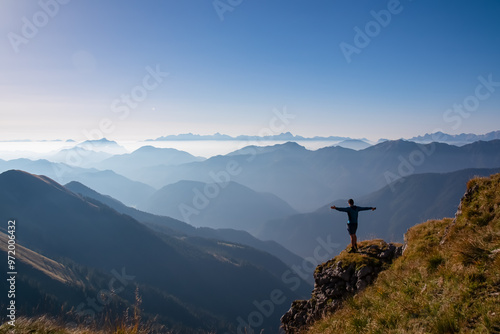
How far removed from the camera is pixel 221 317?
178375 mm

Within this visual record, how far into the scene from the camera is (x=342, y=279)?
15195 mm

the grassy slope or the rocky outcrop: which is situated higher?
the grassy slope

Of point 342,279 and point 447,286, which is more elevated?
point 447,286

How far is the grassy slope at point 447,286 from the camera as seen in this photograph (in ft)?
20.6

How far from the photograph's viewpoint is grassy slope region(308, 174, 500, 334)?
6.29 metres

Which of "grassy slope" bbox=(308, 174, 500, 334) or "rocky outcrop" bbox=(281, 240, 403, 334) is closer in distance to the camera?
"grassy slope" bbox=(308, 174, 500, 334)

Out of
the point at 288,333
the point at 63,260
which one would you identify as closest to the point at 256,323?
the point at 63,260

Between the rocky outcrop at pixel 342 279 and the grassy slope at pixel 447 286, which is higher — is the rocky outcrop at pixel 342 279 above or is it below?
below

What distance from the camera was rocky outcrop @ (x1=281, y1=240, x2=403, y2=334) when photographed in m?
13.8

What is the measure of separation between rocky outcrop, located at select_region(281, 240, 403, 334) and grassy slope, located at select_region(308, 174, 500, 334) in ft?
5.86

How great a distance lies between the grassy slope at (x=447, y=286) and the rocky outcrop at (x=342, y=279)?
5.86 ft

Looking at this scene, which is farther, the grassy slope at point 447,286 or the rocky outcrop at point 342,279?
the rocky outcrop at point 342,279

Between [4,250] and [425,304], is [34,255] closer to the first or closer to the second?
[4,250]

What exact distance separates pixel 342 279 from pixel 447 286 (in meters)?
8.19
